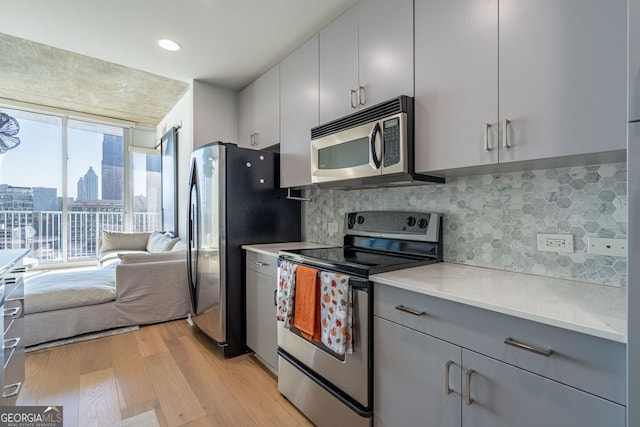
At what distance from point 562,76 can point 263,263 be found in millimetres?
1924

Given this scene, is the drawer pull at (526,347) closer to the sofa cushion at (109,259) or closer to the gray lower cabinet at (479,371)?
the gray lower cabinet at (479,371)

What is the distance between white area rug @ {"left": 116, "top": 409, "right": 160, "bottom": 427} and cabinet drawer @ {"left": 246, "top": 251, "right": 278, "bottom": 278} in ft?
3.37

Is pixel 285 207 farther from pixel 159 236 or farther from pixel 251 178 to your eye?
pixel 159 236

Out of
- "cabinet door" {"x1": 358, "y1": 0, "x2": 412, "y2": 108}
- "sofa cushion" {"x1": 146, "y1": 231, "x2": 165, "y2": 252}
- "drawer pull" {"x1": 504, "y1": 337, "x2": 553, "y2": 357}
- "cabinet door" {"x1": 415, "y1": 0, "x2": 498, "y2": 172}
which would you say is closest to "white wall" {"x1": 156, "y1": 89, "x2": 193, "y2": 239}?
"sofa cushion" {"x1": 146, "y1": 231, "x2": 165, "y2": 252}

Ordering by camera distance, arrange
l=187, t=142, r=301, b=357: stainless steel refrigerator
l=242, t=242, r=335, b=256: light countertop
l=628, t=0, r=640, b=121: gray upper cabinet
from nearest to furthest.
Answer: l=628, t=0, r=640, b=121: gray upper cabinet
l=242, t=242, r=335, b=256: light countertop
l=187, t=142, r=301, b=357: stainless steel refrigerator

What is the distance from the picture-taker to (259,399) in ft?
6.27

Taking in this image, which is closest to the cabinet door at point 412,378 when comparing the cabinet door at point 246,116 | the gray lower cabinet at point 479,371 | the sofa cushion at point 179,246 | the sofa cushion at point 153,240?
the gray lower cabinet at point 479,371

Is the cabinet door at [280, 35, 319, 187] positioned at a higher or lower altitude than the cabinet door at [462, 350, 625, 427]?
higher

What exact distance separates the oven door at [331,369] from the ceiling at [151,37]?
6.33 feet

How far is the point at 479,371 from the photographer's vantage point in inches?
39.9

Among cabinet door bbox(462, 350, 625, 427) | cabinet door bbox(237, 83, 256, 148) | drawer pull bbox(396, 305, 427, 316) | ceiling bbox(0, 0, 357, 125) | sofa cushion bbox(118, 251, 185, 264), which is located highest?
ceiling bbox(0, 0, 357, 125)

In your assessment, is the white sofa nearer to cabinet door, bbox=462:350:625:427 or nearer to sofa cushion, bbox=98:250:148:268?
sofa cushion, bbox=98:250:148:268

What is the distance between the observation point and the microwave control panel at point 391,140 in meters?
1.55

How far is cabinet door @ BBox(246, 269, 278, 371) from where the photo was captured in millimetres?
2150
